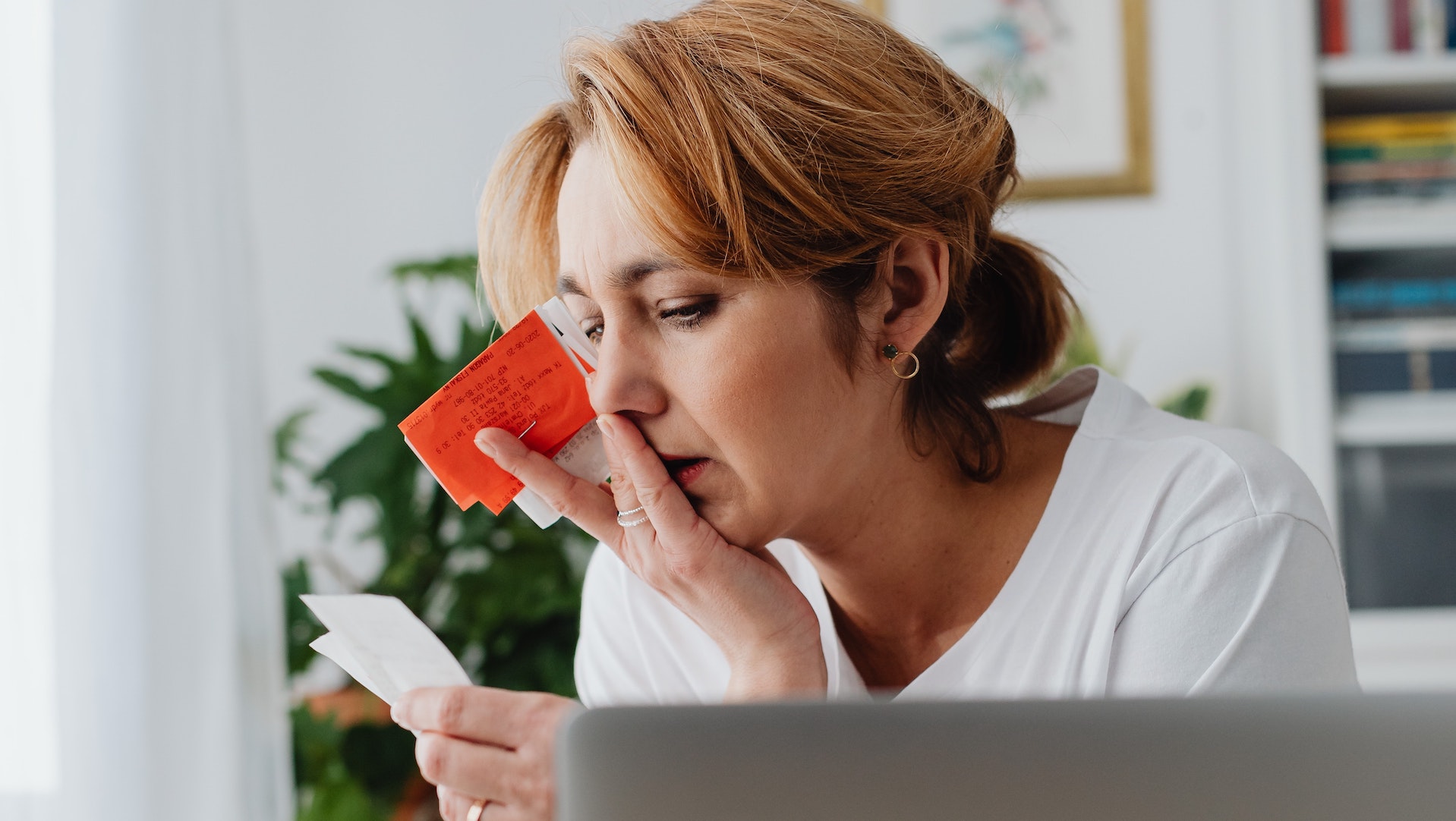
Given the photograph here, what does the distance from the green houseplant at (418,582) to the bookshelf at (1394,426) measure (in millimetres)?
1403

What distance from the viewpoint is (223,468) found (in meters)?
1.54

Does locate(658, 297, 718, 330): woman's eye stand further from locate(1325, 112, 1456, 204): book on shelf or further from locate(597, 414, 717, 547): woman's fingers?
locate(1325, 112, 1456, 204): book on shelf

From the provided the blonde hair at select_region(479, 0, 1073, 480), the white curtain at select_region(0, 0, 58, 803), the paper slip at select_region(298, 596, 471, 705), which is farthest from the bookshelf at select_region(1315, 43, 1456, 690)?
the white curtain at select_region(0, 0, 58, 803)

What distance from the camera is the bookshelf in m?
1.97

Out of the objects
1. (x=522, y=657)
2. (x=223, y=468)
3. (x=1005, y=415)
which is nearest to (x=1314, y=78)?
(x=1005, y=415)

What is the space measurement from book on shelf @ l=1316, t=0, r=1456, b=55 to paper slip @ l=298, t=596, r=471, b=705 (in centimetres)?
193

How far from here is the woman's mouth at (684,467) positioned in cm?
96

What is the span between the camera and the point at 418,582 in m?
1.96

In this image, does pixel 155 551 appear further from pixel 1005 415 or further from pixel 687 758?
pixel 687 758

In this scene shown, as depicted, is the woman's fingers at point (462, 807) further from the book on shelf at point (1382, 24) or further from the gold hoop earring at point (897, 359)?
the book on shelf at point (1382, 24)

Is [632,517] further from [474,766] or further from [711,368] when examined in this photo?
[474,766]

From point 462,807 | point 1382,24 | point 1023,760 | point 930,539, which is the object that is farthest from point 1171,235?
point 1023,760

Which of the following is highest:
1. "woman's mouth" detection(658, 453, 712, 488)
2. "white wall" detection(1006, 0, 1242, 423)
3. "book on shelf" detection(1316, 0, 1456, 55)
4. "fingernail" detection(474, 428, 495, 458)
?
"book on shelf" detection(1316, 0, 1456, 55)

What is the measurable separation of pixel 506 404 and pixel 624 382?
13 cm
